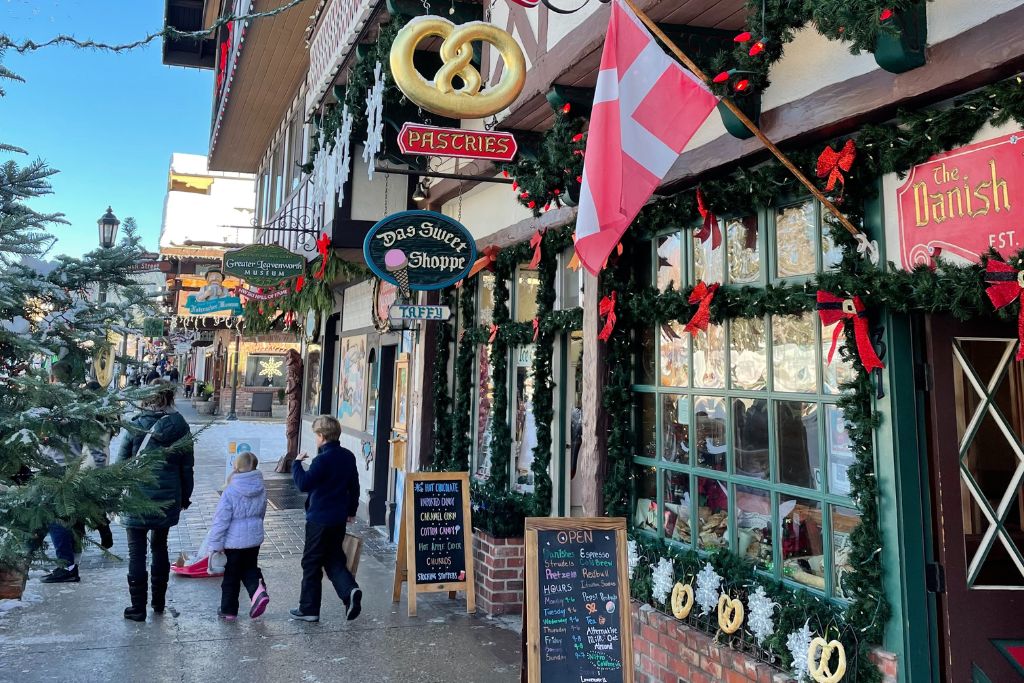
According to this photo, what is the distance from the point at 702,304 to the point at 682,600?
1.77 m

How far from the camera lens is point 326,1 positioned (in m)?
9.89

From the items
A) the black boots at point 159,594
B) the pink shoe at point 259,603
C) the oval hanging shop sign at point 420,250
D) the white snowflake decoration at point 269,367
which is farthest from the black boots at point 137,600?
the white snowflake decoration at point 269,367

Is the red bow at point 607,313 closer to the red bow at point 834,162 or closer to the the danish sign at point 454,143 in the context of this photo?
the the danish sign at point 454,143

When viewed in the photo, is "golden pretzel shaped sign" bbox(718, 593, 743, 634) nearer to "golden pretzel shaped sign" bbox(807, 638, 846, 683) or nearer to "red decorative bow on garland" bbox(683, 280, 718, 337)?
"golden pretzel shaped sign" bbox(807, 638, 846, 683)

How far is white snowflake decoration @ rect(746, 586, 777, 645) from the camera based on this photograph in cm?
366

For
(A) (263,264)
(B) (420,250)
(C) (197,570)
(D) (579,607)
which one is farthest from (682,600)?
(A) (263,264)

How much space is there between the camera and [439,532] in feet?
20.3

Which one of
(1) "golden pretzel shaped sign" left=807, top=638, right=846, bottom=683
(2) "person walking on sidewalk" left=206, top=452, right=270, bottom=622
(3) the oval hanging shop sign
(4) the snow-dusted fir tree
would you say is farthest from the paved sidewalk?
(3) the oval hanging shop sign

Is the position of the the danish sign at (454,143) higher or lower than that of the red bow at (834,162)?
higher

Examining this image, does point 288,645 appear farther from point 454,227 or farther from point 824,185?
point 824,185

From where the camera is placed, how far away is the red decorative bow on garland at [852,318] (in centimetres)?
325

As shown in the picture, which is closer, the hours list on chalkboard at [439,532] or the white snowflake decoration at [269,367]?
the hours list on chalkboard at [439,532]

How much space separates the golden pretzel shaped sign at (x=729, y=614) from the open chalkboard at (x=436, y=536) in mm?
2729

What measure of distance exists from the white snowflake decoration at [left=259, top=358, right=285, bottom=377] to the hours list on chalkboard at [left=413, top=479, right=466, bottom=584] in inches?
1092
